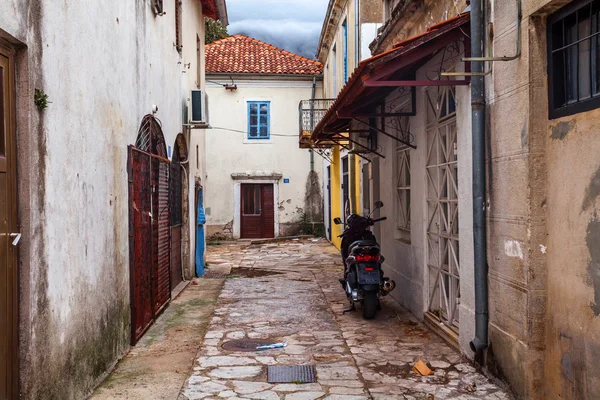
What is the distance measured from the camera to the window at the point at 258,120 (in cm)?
2222

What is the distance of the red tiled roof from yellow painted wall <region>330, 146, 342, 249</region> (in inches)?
197

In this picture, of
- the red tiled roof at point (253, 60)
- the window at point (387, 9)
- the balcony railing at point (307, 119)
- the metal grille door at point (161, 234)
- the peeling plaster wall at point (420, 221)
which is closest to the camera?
Answer: the peeling plaster wall at point (420, 221)

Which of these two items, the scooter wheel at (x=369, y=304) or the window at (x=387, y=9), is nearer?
the scooter wheel at (x=369, y=304)

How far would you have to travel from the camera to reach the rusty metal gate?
6.39 m

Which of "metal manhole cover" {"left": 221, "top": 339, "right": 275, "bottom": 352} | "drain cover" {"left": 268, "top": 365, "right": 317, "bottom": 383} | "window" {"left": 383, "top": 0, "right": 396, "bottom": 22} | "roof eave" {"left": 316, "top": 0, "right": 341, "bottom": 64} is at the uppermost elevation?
"roof eave" {"left": 316, "top": 0, "right": 341, "bottom": 64}

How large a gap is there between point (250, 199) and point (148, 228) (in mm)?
15180

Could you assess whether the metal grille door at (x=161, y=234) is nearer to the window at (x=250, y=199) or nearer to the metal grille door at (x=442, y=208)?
the metal grille door at (x=442, y=208)

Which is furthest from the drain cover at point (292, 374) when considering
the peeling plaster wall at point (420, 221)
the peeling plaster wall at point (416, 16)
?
the peeling plaster wall at point (416, 16)

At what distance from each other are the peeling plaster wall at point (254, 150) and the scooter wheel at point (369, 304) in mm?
14736

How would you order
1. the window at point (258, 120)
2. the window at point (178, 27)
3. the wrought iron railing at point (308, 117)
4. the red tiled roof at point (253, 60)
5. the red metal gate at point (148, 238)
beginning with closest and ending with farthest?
1. the red metal gate at point (148, 238)
2. the window at point (178, 27)
3. the wrought iron railing at point (308, 117)
4. the red tiled roof at point (253, 60)
5. the window at point (258, 120)

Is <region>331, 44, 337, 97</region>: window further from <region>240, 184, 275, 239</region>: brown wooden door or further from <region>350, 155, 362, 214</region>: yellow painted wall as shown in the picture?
<region>240, 184, 275, 239</region>: brown wooden door

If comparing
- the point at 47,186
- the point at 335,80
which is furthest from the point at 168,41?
the point at 335,80

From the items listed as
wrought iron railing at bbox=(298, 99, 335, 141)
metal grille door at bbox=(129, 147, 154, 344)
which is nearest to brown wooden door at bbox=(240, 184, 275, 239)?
wrought iron railing at bbox=(298, 99, 335, 141)

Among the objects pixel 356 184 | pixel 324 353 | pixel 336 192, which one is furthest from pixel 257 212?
pixel 324 353
